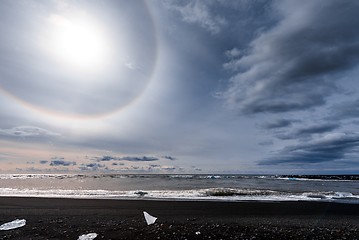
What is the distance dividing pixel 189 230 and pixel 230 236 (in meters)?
2.30

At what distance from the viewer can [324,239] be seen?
11.8 metres

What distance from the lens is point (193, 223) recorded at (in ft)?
48.7

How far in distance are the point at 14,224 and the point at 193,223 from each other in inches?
428

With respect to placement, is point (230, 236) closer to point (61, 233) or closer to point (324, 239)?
point (324, 239)

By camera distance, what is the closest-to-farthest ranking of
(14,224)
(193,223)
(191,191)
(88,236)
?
1. (88,236)
2. (14,224)
3. (193,223)
4. (191,191)

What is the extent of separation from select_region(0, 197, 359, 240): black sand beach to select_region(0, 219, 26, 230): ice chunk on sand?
396 millimetres

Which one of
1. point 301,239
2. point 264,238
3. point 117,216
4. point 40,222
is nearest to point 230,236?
point 264,238

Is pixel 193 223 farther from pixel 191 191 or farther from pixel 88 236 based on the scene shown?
pixel 191 191

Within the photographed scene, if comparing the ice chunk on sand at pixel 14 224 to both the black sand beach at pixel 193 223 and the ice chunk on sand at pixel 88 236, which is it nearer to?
the black sand beach at pixel 193 223

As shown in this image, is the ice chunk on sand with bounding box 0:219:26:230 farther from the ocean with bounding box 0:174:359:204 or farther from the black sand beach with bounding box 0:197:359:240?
the ocean with bounding box 0:174:359:204

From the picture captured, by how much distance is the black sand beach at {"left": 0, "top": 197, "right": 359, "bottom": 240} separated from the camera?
12.3m

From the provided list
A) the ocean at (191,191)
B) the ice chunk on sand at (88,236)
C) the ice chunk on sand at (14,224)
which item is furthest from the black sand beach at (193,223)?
the ocean at (191,191)

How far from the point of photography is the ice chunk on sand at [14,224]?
13781 millimetres

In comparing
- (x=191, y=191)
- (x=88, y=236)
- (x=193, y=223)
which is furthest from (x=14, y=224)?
(x=191, y=191)
